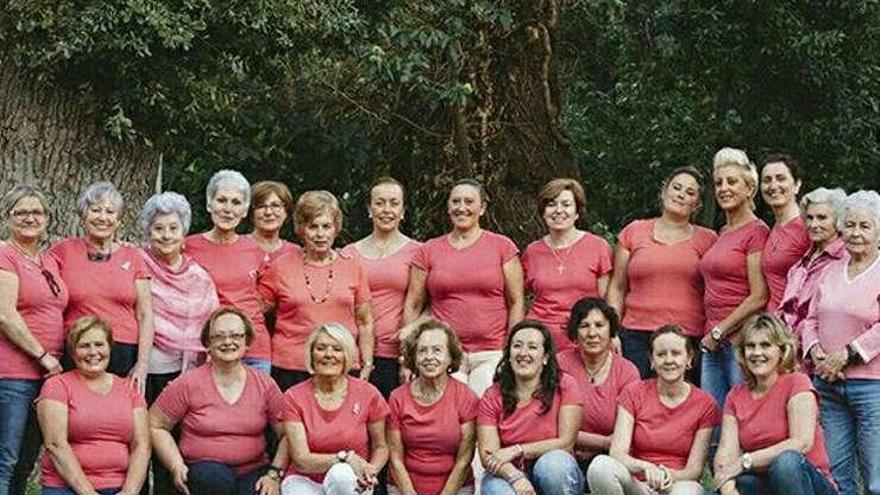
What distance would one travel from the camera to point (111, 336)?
7418mm

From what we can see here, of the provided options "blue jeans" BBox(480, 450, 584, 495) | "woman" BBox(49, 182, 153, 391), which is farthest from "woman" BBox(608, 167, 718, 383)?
"woman" BBox(49, 182, 153, 391)

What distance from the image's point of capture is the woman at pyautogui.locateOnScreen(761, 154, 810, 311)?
300 inches

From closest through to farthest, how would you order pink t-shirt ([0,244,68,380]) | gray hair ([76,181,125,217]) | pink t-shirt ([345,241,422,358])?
pink t-shirt ([0,244,68,380]) → gray hair ([76,181,125,217]) → pink t-shirt ([345,241,422,358])

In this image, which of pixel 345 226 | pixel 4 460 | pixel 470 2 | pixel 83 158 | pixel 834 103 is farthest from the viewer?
pixel 834 103

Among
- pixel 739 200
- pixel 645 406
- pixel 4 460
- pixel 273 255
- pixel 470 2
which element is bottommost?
pixel 4 460

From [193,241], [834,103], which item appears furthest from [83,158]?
[834,103]

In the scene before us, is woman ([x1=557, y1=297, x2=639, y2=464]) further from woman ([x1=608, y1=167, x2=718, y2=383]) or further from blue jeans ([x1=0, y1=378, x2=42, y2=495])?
blue jeans ([x1=0, y1=378, x2=42, y2=495])

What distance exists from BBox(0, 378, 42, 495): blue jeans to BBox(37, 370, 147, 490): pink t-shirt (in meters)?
0.17

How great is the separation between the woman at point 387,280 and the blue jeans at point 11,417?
1689mm

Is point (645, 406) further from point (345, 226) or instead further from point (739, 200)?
point (345, 226)

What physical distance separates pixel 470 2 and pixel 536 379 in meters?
3.44

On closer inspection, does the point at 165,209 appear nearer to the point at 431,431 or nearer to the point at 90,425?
the point at 90,425

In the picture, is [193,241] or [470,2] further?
[470,2]

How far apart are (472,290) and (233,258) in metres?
1.20
